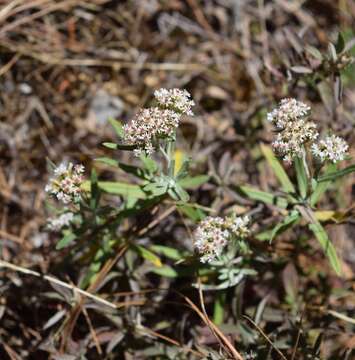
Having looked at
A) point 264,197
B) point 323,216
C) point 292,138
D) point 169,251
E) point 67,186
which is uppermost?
point 292,138

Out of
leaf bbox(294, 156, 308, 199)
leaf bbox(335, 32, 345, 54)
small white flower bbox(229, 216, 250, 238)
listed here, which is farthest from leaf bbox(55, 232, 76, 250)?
leaf bbox(335, 32, 345, 54)

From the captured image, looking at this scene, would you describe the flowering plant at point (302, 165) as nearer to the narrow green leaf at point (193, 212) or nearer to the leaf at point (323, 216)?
the leaf at point (323, 216)

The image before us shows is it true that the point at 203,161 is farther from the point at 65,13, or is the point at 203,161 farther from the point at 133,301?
the point at 65,13

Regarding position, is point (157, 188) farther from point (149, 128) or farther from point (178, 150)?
point (178, 150)

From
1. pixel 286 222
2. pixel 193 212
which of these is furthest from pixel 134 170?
pixel 286 222

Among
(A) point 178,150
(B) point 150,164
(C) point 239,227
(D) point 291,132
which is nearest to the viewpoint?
(D) point 291,132

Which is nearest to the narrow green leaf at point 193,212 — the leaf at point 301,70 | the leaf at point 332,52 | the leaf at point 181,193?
the leaf at point 181,193
